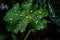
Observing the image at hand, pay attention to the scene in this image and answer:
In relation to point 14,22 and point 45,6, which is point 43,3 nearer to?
point 45,6

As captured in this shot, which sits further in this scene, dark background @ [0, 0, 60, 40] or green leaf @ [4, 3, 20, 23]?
dark background @ [0, 0, 60, 40]

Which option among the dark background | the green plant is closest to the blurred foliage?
the green plant

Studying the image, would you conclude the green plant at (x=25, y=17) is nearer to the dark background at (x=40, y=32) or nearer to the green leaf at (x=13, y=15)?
the green leaf at (x=13, y=15)

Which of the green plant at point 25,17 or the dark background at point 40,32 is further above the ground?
the green plant at point 25,17

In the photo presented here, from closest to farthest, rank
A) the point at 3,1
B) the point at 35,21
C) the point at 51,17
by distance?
the point at 35,21, the point at 51,17, the point at 3,1

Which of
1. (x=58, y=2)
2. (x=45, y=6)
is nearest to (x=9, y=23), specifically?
(x=45, y=6)

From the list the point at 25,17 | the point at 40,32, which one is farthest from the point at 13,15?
the point at 40,32

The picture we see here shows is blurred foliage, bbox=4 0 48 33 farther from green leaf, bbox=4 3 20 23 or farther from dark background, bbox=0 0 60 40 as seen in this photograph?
dark background, bbox=0 0 60 40

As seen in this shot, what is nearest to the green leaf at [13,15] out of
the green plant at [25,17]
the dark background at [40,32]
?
the green plant at [25,17]
